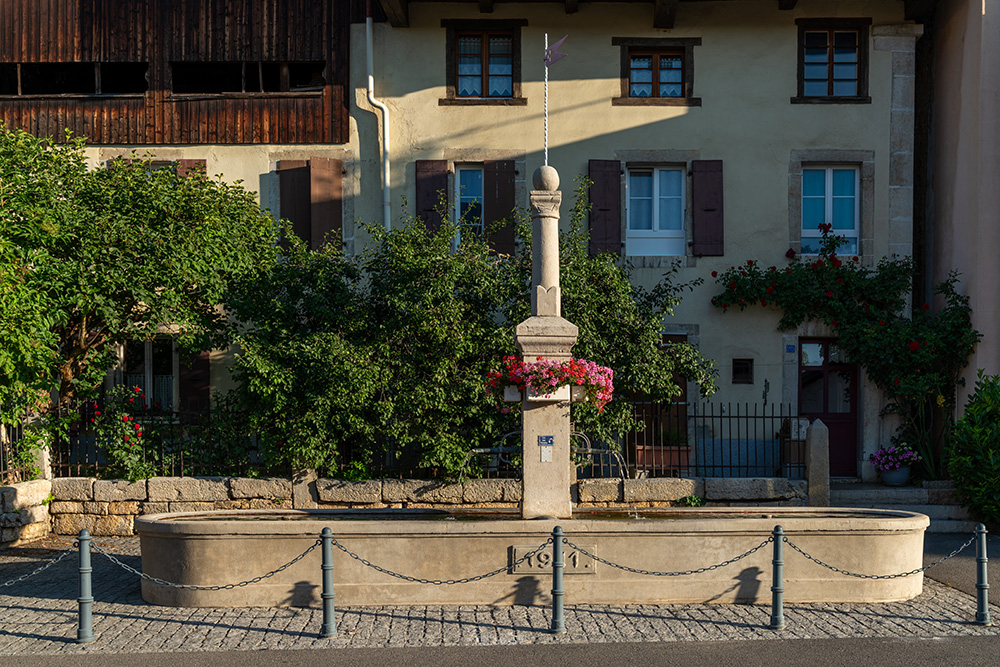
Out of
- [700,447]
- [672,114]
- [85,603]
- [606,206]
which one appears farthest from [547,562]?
[672,114]

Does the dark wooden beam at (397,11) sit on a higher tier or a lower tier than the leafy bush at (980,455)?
higher

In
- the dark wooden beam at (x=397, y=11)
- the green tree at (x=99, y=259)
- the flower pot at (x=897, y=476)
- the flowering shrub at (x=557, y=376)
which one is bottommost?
the flower pot at (x=897, y=476)

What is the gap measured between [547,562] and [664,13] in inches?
378

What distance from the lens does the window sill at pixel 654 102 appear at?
14.4 metres

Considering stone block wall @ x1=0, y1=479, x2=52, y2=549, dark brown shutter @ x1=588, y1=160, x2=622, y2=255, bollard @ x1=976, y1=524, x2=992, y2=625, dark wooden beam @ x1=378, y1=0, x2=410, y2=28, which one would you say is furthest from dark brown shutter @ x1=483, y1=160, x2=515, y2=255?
bollard @ x1=976, y1=524, x2=992, y2=625

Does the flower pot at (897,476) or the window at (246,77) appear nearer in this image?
the flower pot at (897,476)

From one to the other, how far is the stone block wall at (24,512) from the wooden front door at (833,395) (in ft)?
35.8

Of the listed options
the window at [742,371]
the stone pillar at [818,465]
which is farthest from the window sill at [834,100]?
the stone pillar at [818,465]

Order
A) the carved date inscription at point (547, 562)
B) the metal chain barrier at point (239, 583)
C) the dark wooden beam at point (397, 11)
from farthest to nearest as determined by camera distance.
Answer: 1. the dark wooden beam at point (397, 11)
2. the carved date inscription at point (547, 562)
3. the metal chain barrier at point (239, 583)

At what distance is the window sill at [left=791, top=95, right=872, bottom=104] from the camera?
14.4m

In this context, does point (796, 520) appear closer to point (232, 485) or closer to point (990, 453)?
point (990, 453)

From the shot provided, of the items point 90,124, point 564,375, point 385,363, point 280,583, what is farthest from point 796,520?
point 90,124

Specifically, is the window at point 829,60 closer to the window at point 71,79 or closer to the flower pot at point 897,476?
the flower pot at point 897,476

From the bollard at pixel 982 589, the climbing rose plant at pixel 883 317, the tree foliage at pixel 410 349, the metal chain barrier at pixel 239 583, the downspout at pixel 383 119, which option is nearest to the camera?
the bollard at pixel 982 589
